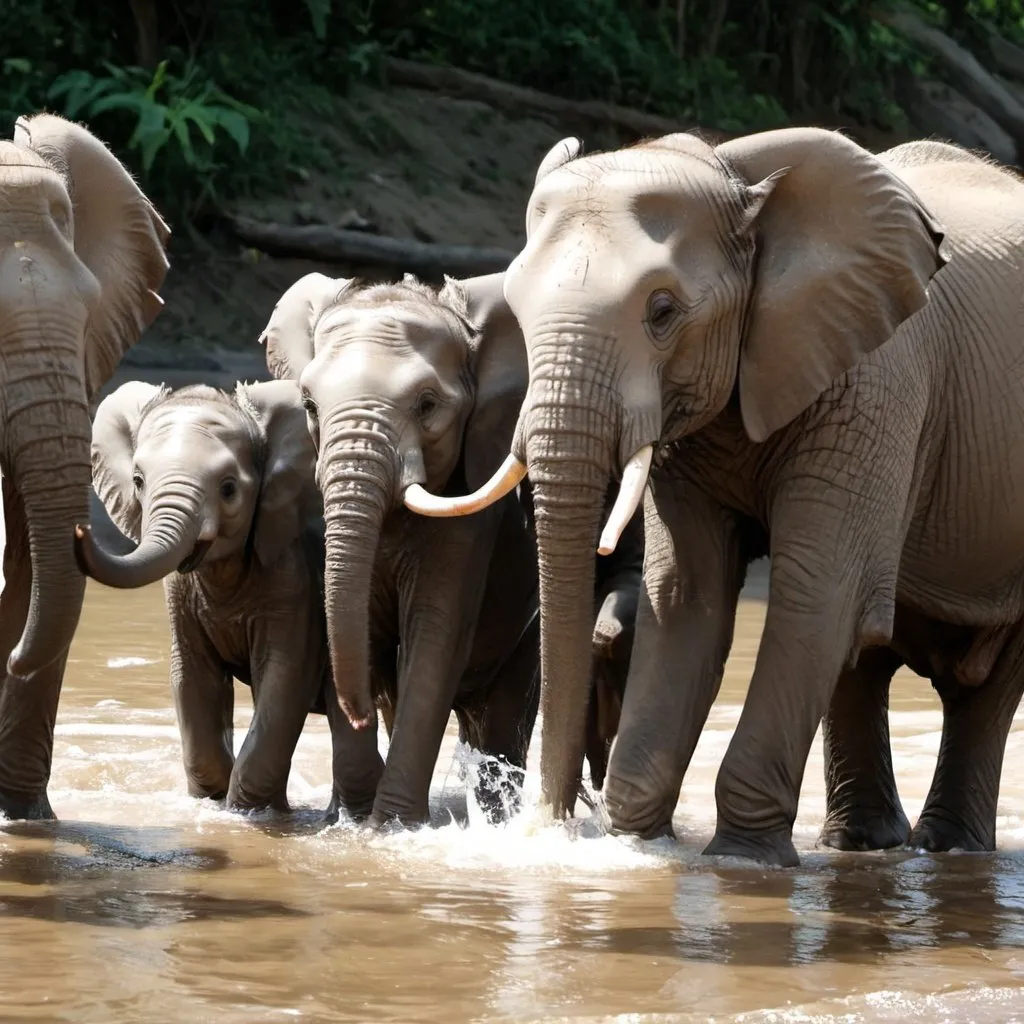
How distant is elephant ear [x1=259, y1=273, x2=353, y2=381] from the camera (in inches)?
336

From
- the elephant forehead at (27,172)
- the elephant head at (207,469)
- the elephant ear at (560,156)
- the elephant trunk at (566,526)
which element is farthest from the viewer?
the elephant head at (207,469)

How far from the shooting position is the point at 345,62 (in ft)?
64.3

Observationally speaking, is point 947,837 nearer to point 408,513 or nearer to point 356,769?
point 356,769

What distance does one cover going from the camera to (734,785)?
23.6 feet

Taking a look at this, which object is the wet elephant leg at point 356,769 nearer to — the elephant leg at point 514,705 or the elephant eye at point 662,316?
the elephant leg at point 514,705

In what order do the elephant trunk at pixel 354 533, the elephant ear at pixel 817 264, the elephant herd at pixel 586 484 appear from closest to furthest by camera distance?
the elephant herd at pixel 586 484 < the elephant ear at pixel 817 264 < the elephant trunk at pixel 354 533

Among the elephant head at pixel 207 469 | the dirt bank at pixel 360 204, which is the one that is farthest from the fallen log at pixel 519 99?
the elephant head at pixel 207 469

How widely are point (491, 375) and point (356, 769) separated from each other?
4.49ft

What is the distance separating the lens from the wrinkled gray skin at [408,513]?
24.6ft

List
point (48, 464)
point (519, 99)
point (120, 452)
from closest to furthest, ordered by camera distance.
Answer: point (48, 464) < point (120, 452) < point (519, 99)

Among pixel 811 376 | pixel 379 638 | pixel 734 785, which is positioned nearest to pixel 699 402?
pixel 811 376

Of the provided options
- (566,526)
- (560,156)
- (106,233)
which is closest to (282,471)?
(106,233)

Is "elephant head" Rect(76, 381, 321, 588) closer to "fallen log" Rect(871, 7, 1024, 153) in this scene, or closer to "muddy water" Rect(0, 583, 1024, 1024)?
"muddy water" Rect(0, 583, 1024, 1024)

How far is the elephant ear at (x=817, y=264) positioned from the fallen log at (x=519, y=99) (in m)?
13.3
